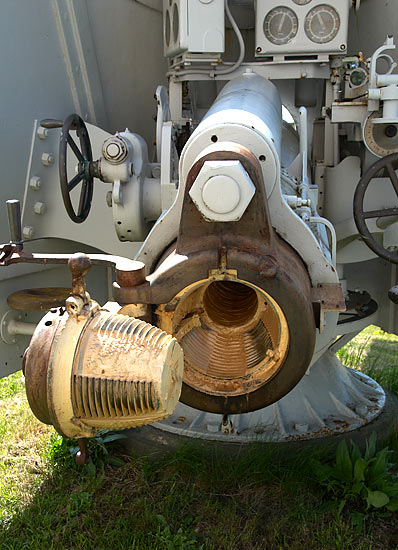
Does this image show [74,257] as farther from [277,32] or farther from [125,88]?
[125,88]

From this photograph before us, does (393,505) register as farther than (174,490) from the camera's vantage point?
No

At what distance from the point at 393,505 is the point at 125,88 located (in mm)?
2278

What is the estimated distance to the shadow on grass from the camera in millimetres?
2332

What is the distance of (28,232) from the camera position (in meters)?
2.83

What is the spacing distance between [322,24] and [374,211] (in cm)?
84

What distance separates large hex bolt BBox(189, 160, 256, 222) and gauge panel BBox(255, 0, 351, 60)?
145 cm

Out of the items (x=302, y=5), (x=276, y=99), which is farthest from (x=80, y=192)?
(x=302, y=5)

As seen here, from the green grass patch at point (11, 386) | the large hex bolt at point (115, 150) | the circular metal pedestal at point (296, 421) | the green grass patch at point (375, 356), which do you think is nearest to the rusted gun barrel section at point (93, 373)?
the large hex bolt at point (115, 150)

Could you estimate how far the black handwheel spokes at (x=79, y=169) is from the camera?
256 cm

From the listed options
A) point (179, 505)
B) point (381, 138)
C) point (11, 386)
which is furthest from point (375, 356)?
point (11, 386)

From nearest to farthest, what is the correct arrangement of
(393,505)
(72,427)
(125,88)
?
(72,427) < (393,505) < (125,88)

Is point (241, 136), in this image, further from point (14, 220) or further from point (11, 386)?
point (11, 386)

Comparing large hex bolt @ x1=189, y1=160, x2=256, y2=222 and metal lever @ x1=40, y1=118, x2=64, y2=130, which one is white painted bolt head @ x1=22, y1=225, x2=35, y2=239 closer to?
metal lever @ x1=40, y1=118, x2=64, y2=130

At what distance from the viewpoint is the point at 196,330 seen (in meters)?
1.77
